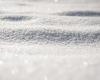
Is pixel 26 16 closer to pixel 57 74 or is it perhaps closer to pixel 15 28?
pixel 15 28

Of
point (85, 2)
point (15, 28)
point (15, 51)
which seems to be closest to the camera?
point (15, 51)

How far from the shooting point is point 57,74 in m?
2.10

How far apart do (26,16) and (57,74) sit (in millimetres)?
4117

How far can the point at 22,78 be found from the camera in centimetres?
204

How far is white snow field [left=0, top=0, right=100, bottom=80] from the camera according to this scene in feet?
7.04

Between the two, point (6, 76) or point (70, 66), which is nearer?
point (6, 76)

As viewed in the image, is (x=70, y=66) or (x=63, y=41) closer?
(x=70, y=66)

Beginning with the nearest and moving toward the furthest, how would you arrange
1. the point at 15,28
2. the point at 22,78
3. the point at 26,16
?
the point at 22,78 < the point at 15,28 < the point at 26,16

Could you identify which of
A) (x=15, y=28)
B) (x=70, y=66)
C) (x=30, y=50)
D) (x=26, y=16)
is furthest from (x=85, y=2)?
(x=70, y=66)

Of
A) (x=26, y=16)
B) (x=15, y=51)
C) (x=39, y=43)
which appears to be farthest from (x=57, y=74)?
(x=26, y=16)

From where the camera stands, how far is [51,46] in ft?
13.1

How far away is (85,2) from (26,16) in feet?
11.1

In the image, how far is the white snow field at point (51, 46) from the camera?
2.14 m

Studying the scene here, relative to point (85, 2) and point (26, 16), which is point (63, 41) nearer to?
point (26, 16)
